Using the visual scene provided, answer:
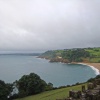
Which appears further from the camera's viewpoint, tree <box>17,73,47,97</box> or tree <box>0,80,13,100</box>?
tree <box>17,73,47,97</box>

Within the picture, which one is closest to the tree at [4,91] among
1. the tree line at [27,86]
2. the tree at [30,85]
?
the tree line at [27,86]

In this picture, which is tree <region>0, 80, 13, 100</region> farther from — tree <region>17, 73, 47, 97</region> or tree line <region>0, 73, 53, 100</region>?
tree <region>17, 73, 47, 97</region>

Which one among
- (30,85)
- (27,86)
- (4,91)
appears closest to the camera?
(4,91)

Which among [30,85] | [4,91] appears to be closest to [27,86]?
[30,85]

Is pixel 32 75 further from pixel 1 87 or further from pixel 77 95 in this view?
pixel 77 95

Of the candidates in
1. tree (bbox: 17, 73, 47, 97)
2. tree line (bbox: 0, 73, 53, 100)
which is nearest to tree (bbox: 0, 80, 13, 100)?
tree line (bbox: 0, 73, 53, 100)

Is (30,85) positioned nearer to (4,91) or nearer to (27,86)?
(27,86)

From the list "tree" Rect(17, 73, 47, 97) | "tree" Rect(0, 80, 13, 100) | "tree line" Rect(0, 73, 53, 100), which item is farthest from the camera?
"tree" Rect(17, 73, 47, 97)

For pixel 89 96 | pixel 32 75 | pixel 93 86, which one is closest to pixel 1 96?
pixel 32 75

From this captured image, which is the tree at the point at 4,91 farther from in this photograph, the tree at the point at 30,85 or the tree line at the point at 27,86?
the tree at the point at 30,85

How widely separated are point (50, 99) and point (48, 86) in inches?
736

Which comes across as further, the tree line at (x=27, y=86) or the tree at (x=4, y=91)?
the tree line at (x=27, y=86)

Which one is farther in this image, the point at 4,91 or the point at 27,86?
the point at 27,86

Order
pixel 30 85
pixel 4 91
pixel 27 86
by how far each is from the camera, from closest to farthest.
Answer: pixel 4 91 → pixel 30 85 → pixel 27 86
